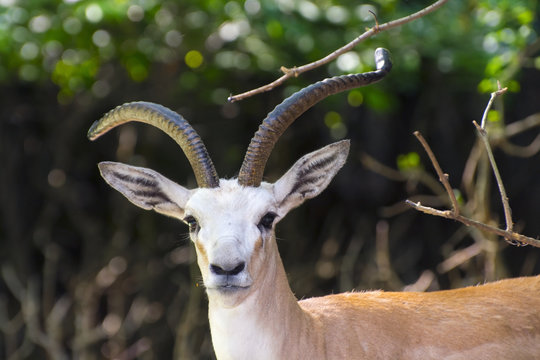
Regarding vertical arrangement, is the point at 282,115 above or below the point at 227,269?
above

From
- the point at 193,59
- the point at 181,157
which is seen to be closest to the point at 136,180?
the point at 193,59

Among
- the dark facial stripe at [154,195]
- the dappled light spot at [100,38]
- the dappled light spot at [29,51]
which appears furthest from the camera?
the dappled light spot at [100,38]

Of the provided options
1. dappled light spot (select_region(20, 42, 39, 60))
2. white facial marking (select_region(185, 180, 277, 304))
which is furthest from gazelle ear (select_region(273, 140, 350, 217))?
dappled light spot (select_region(20, 42, 39, 60))

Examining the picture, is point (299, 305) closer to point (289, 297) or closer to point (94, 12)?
point (289, 297)

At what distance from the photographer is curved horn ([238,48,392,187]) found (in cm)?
522

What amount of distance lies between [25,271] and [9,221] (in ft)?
2.89

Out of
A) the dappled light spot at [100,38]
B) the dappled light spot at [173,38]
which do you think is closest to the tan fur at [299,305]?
the dappled light spot at [100,38]

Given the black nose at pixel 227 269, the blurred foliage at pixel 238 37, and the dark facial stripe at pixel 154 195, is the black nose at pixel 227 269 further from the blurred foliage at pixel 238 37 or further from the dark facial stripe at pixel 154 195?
the blurred foliage at pixel 238 37

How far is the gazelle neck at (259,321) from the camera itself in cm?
497

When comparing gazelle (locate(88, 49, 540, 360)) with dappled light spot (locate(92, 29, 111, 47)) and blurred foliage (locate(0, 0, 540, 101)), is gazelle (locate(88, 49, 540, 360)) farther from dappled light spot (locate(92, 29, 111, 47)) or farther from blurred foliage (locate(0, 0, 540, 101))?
dappled light spot (locate(92, 29, 111, 47))

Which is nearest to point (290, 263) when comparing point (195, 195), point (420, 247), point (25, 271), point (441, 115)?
point (420, 247)

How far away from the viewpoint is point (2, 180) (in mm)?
12570

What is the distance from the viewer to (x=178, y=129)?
5355mm

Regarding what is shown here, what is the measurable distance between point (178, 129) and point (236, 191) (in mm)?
597
